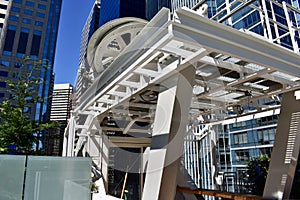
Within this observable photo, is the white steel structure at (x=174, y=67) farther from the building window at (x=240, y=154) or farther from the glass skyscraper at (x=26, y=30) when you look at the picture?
the glass skyscraper at (x=26, y=30)

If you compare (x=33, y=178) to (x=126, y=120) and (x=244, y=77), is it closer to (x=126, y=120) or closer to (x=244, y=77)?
(x=244, y=77)

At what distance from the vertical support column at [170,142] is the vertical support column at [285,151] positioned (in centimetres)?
251

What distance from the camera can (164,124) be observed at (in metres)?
3.54

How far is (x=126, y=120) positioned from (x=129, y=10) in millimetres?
40395

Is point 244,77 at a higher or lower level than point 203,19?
lower

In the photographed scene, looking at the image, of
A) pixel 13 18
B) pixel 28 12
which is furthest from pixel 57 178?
pixel 28 12

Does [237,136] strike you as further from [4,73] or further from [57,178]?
[4,73]

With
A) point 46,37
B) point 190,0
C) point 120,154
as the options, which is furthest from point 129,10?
point 120,154

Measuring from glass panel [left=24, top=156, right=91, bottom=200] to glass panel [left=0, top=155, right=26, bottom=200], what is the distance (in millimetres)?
100

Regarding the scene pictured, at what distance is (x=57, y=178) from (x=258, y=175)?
8250 mm

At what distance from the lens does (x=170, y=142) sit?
343 cm

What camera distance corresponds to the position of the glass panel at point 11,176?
3574 millimetres

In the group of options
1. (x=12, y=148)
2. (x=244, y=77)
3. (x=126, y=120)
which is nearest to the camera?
(x=244, y=77)

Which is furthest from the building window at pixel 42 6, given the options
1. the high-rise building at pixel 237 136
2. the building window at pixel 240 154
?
the building window at pixel 240 154
